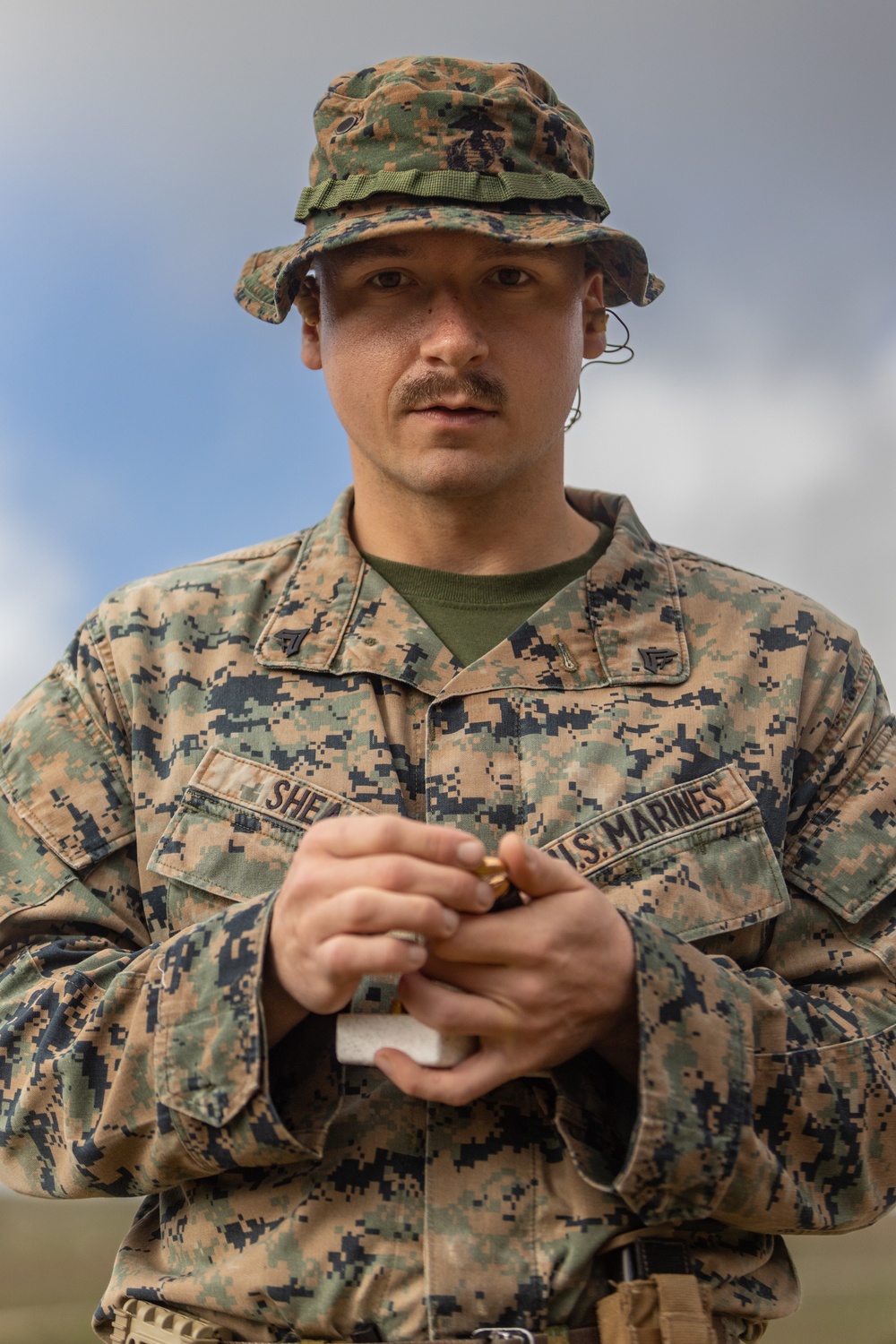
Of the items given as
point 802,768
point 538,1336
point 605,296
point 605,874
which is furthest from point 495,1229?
point 605,296

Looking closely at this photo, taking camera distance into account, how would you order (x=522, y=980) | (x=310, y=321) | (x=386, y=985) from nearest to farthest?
(x=522, y=980), (x=386, y=985), (x=310, y=321)

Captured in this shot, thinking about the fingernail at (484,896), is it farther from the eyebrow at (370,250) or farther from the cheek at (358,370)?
the eyebrow at (370,250)

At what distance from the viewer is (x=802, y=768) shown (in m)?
2.65

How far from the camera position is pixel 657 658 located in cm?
264

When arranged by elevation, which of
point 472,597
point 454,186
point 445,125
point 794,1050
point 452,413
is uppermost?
point 445,125

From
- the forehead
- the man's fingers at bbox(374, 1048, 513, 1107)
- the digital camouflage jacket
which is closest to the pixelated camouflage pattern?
the forehead

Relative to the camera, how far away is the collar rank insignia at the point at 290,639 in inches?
103

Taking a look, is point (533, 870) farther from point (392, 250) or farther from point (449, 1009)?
point (392, 250)

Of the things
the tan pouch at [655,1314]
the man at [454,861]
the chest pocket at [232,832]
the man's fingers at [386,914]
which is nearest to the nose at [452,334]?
the man at [454,861]

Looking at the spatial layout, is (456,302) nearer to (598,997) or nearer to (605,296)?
(605,296)

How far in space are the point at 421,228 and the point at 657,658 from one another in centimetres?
94

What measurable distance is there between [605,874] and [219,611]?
3.30 ft

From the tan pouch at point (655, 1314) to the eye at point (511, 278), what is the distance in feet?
5.95

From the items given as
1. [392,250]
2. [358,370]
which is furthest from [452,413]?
[392,250]
